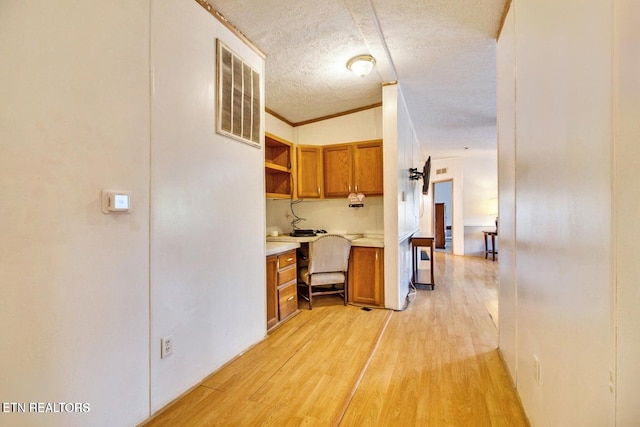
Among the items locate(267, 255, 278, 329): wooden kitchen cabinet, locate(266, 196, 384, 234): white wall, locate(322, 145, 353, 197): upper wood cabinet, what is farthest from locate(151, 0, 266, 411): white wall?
locate(266, 196, 384, 234): white wall

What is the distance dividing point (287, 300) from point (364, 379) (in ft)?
4.52

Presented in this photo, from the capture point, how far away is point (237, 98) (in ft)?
7.41

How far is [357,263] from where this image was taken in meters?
3.54

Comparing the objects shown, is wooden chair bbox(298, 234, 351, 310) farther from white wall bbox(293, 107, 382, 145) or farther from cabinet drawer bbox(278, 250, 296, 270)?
white wall bbox(293, 107, 382, 145)

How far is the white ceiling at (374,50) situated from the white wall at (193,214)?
41cm

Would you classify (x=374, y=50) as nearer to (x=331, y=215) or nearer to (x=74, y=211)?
(x=331, y=215)

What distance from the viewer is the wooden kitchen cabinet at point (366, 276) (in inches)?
134

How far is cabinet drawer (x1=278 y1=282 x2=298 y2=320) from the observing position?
2991mm

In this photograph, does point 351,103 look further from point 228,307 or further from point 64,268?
point 64,268

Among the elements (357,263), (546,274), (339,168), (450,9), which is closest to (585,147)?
(546,274)

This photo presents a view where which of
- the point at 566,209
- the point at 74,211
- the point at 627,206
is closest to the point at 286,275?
the point at 74,211

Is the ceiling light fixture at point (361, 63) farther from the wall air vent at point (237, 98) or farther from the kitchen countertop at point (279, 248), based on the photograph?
the kitchen countertop at point (279, 248)

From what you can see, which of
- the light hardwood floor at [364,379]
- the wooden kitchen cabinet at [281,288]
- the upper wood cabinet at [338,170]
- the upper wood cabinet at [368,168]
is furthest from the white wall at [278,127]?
the light hardwood floor at [364,379]

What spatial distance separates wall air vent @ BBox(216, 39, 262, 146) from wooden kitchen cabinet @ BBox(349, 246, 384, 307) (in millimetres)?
1884
